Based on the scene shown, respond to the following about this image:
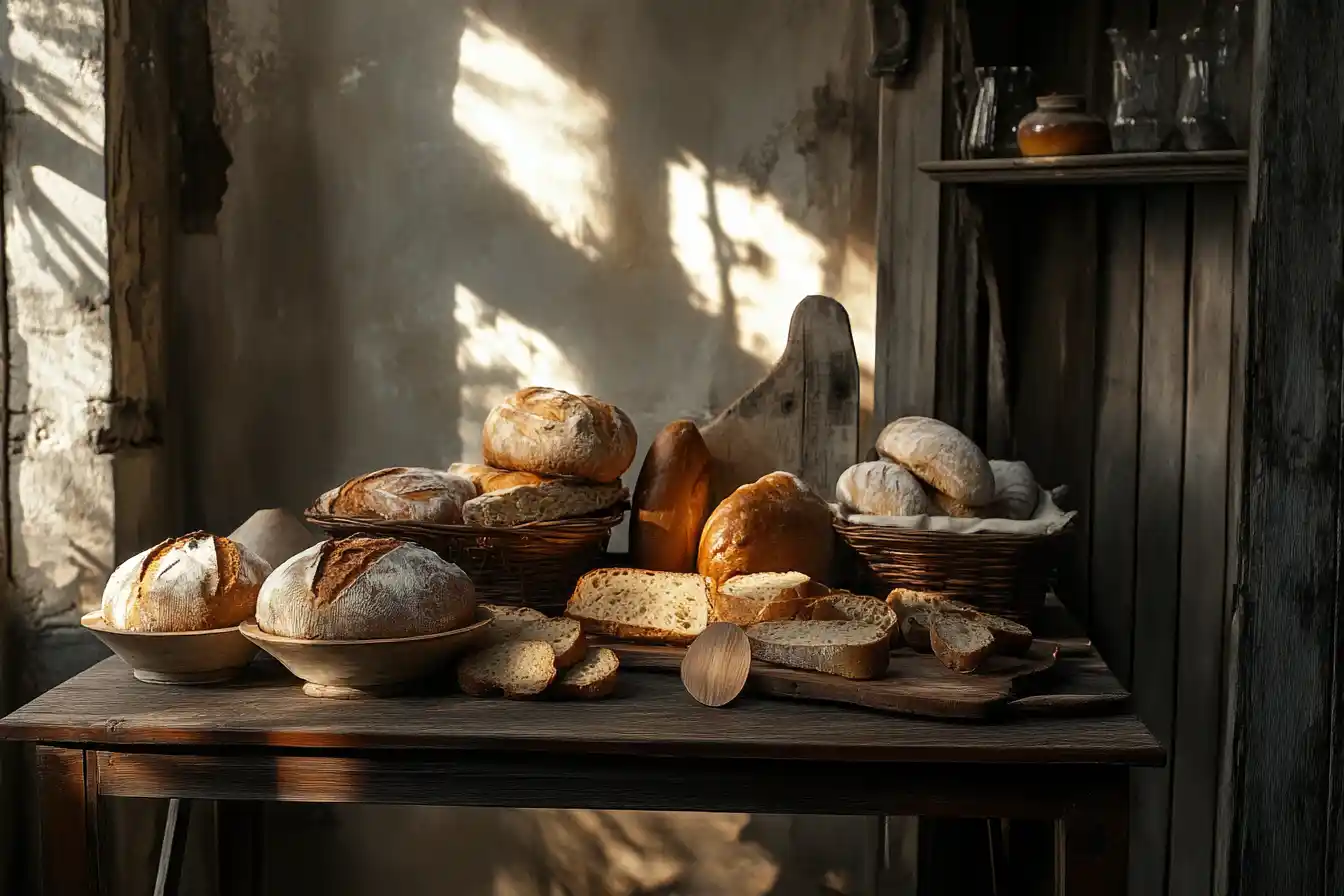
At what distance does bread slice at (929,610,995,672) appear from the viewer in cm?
195

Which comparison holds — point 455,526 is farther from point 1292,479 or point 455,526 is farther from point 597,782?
point 1292,479

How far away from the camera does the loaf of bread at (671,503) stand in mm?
2436

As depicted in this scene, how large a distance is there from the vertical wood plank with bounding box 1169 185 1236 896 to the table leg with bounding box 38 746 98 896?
195 cm

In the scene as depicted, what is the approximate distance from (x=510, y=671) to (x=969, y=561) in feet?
2.55

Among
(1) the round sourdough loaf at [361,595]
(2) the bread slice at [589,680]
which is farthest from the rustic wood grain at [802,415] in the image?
(1) the round sourdough loaf at [361,595]

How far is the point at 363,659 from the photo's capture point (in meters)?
1.86

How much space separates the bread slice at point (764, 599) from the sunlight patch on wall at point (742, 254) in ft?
2.61

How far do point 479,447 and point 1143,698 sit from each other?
4.88ft

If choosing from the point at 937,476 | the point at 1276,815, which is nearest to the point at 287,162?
the point at 937,476

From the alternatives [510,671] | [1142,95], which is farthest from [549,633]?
[1142,95]

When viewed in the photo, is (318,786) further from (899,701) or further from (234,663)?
(899,701)

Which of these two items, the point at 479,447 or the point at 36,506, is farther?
the point at 479,447

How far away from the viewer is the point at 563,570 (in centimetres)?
232

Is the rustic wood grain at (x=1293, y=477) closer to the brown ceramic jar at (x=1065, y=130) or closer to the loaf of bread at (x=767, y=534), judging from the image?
the brown ceramic jar at (x=1065, y=130)
